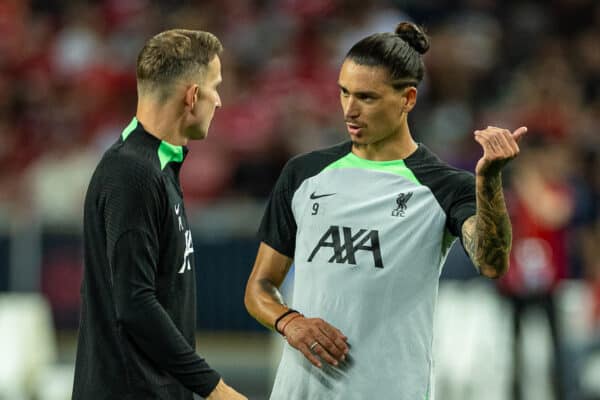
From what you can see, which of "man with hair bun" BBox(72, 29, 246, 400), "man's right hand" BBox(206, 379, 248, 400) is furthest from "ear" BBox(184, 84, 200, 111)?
"man's right hand" BBox(206, 379, 248, 400)

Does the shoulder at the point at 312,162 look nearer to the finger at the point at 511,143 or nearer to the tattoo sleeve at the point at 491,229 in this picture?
the tattoo sleeve at the point at 491,229

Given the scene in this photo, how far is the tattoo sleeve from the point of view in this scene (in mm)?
4145

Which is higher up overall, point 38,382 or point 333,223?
point 333,223

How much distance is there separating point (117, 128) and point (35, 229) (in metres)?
1.43

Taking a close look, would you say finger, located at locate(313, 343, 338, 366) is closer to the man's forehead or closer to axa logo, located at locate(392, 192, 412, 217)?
axa logo, located at locate(392, 192, 412, 217)

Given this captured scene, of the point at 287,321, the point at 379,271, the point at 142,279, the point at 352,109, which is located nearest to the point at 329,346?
the point at 287,321

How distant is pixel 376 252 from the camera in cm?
447

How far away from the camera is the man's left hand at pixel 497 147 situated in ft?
13.2

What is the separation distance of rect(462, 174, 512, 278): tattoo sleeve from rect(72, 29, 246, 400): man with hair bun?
3.19 ft

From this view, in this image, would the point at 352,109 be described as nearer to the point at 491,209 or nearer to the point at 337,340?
the point at 491,209

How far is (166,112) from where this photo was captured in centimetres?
444

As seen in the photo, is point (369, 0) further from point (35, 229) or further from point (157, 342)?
point (157, 342)

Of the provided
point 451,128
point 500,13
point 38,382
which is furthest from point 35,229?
point 500,13

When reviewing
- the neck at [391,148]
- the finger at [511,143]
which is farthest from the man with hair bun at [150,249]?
the finger at [511,143]
